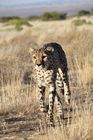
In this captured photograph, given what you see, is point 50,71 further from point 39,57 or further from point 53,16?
point 53,16

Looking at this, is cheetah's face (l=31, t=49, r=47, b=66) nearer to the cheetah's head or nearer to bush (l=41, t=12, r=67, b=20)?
the cheetah's head

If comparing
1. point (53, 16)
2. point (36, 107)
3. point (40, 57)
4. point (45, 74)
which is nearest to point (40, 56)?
point (40, 57)

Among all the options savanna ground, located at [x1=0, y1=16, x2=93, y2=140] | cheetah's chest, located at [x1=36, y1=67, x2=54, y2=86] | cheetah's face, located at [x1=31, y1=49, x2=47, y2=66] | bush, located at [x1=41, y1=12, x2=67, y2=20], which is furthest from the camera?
bush, located at [x1=41, y1=12, x2=67, y2=20]

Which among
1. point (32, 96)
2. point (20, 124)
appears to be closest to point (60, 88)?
point (32, 96)

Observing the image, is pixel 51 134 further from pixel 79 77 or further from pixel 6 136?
pixel 79 77

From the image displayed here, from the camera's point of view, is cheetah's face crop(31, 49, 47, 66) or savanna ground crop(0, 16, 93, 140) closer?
savanna ground crop(0, 16, 93, 140)

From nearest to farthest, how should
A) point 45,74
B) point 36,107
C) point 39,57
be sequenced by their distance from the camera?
point 39,57, point 45,74, point 36,107

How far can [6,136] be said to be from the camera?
8.98 metres

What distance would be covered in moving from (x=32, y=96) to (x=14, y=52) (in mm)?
10143

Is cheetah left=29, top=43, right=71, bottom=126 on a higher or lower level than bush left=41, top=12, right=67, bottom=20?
higher

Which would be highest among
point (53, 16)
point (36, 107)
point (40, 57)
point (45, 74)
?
point (40, 57)

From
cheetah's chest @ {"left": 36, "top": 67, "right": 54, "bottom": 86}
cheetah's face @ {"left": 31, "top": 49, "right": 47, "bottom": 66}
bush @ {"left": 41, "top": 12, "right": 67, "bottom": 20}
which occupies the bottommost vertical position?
bush @ {"left": 41, "top": 12, "right": 67, "bottom": 20}

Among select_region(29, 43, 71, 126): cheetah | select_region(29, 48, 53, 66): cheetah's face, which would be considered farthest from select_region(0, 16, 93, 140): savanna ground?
select_region(29, 48, 53, 66): cheetah's face

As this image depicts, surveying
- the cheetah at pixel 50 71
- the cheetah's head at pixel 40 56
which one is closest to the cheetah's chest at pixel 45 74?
the cheetah at pixel 50 71
